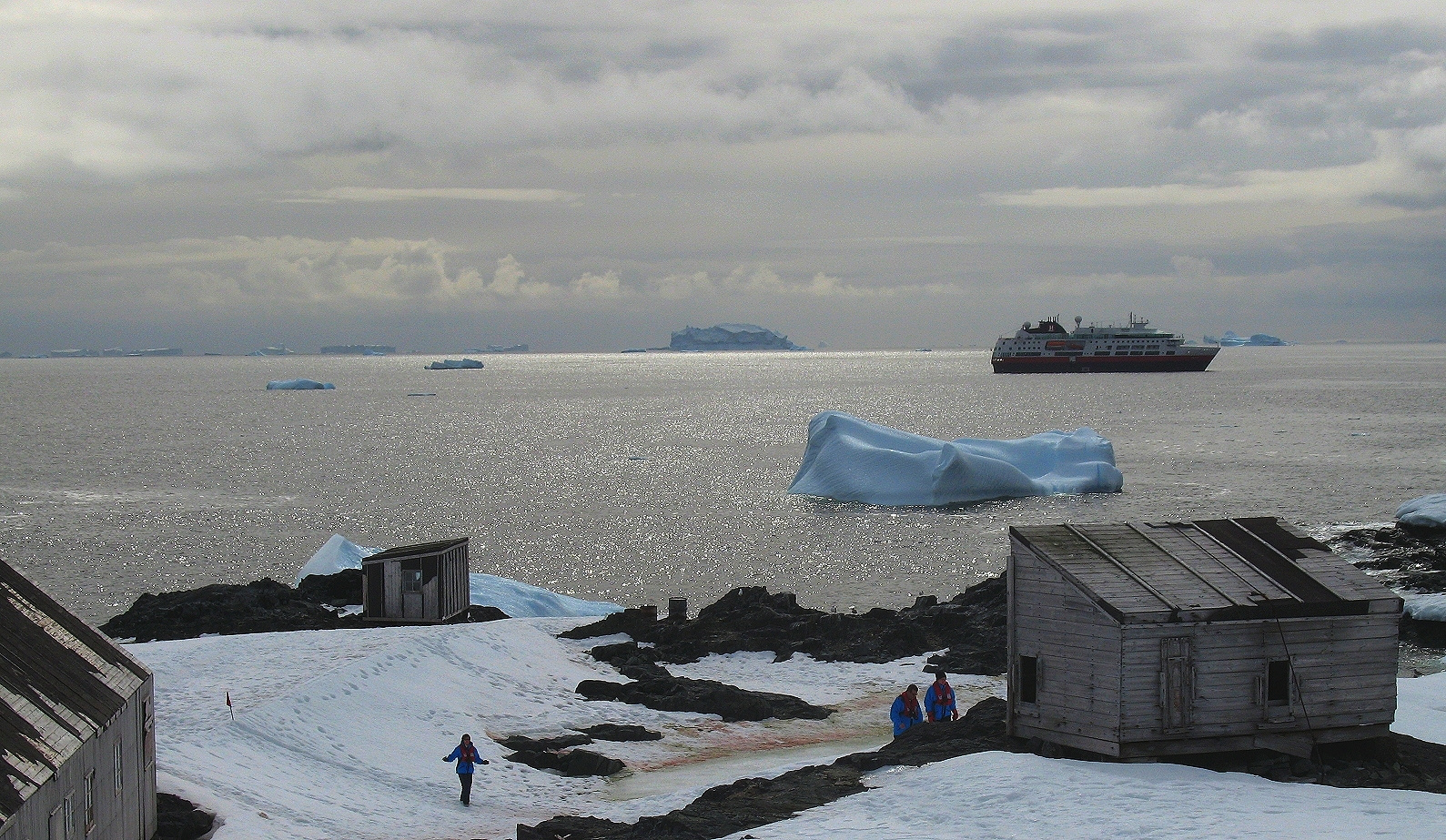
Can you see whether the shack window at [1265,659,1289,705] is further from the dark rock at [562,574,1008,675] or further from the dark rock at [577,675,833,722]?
the dark rock at [562,574,1008,675]

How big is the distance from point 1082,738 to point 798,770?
416 cm

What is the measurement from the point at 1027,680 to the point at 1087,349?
17037 centimetres

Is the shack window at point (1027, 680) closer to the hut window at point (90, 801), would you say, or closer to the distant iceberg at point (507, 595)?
the hut window at point (90, 801)

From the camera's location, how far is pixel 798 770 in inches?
711

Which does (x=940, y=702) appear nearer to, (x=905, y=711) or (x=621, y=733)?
(x=905, y=711)

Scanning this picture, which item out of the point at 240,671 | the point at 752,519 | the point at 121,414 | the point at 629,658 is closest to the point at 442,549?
the point at 629,658

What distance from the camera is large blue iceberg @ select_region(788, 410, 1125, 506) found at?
5953cm

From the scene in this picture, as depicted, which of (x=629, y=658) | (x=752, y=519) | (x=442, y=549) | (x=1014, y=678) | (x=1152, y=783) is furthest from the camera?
(x=752, y=519)

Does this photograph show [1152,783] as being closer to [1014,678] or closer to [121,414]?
[1014,678]

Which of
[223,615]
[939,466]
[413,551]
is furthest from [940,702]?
[939,466]

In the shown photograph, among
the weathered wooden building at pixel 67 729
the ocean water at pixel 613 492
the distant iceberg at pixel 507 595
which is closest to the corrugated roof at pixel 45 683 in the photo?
the weathered wooden building at pixel 67 729

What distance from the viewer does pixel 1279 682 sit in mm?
16594

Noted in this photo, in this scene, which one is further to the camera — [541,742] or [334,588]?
[334,588]

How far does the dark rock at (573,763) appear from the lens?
1941 centimetres
